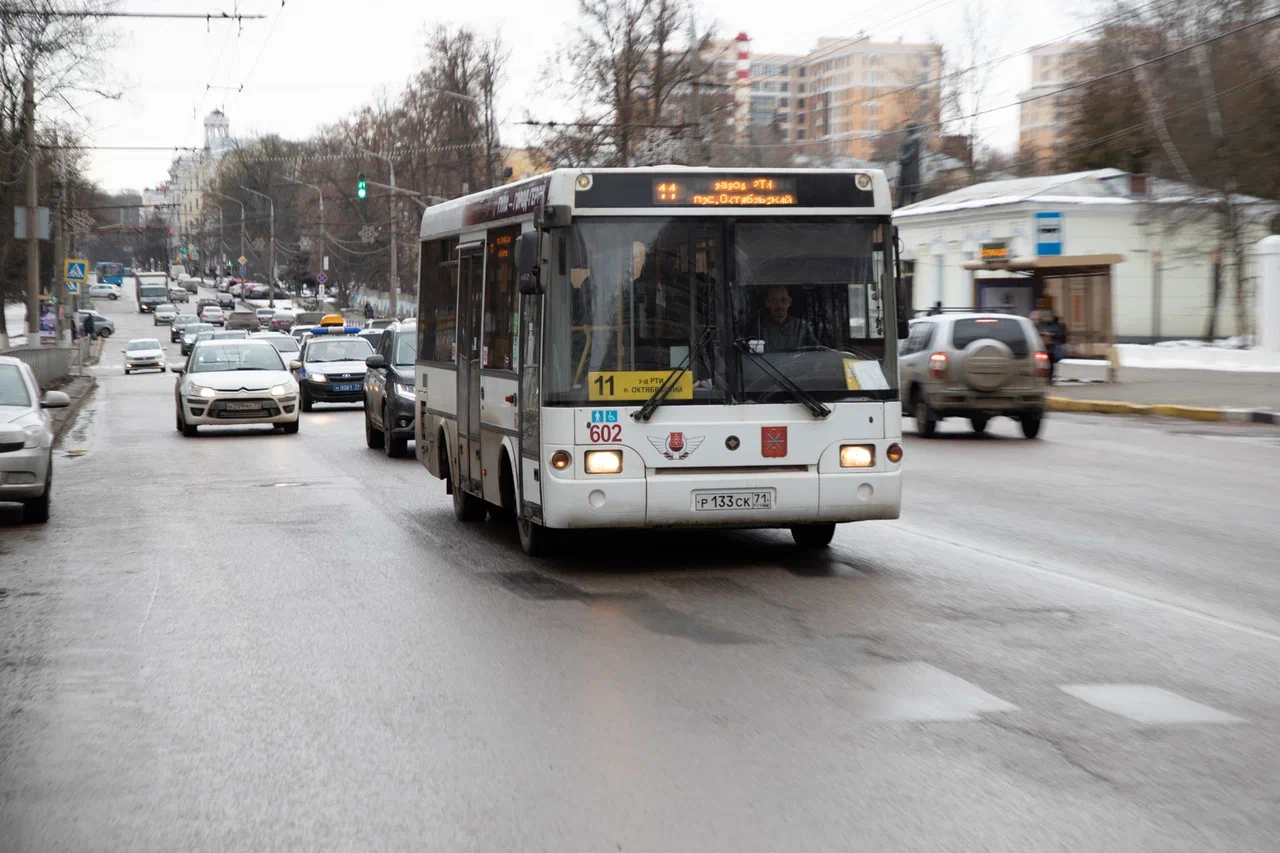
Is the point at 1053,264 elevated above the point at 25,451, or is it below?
above

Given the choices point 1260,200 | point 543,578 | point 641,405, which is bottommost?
point 543,578

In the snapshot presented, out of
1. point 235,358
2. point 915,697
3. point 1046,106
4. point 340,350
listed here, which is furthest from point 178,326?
→ point 915,697

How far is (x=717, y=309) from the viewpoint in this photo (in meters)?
10.4

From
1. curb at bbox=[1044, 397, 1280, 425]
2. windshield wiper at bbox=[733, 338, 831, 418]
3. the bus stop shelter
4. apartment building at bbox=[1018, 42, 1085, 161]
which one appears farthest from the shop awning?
windshield wiper at bbox=[733, 338, 831, 418]

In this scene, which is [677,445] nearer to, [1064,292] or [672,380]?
[672,380]

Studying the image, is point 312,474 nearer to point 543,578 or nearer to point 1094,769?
point 543,578

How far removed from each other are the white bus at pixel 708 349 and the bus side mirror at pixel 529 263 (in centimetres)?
1

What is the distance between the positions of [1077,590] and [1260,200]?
4096 centimetres

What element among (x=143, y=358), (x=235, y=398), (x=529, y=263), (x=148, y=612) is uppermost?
(x=529, y=263)

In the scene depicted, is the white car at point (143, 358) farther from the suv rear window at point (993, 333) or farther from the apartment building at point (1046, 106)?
the suv rear window at point (993, 333)

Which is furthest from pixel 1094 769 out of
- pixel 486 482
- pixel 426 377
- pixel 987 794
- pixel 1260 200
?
pixel 1260 200

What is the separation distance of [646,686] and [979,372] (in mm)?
16606

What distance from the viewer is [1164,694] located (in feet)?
22.3

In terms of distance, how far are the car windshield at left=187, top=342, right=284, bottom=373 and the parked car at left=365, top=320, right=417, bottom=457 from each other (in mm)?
5081
